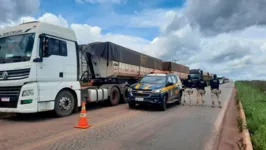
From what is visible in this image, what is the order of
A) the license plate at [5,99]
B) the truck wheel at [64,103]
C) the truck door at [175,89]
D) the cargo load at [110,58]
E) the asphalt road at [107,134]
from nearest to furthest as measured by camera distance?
the asphalt road at [107,134] < the license plate at [5,99] < the truck wheel at [64,103] < the cargo load at [110,58] < the truck door at [175,89]

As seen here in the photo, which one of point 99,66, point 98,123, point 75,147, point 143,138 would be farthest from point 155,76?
point 75,147

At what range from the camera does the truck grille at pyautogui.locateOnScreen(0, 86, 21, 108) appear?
7.75 meters

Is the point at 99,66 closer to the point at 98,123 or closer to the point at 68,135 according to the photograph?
the point at 98,123

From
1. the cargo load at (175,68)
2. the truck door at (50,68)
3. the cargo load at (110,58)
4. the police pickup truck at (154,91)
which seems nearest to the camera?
the truck door at (50,68)

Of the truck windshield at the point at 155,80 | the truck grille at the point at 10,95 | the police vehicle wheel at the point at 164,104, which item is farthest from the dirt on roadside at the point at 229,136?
the truck grille at the point at 10,95

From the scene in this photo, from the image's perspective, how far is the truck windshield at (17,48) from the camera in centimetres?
774

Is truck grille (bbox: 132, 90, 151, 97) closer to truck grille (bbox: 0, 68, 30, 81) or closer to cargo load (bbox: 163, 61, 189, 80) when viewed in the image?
truck grille (bbox: 0, 68, 30, 81)

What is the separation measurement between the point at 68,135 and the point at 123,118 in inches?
119

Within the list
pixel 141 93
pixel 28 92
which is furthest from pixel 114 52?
pixel 28 92

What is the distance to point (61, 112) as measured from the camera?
8773mm

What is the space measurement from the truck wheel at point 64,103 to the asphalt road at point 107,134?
346 mm

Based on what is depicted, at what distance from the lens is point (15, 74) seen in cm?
769

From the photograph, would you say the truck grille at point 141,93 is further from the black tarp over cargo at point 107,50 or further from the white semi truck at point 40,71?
the black tarp over cargo at point 107,50

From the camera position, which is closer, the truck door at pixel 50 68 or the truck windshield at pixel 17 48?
the truck windshield at pixel 17 48
